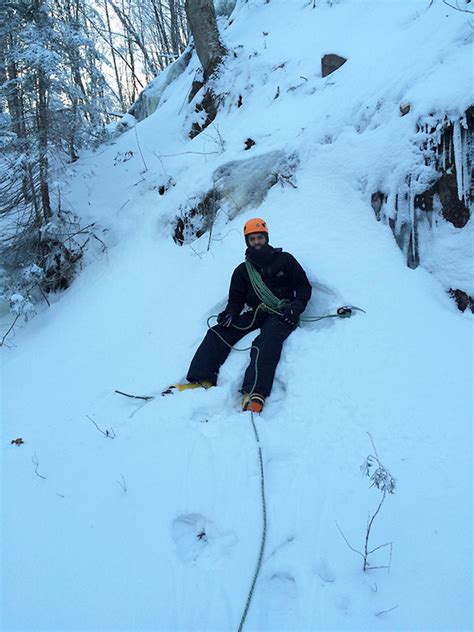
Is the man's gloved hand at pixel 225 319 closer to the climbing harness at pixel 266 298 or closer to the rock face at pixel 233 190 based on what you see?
the climbing harness at pixel 266 298

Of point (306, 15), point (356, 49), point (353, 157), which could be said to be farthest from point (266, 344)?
point (306, 15)

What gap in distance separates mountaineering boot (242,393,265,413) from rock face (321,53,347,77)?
5950mm

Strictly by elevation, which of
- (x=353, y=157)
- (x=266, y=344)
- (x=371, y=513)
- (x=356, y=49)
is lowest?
(x=371, y=513)

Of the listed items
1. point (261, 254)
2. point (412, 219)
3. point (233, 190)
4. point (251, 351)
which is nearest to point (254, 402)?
point (251, 351)

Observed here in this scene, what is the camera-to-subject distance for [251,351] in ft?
12.1

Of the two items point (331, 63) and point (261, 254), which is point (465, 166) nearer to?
point (261, 254)

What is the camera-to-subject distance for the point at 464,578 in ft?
6.52

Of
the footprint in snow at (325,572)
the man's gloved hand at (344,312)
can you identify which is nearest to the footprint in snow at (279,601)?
the footprint in snow at (325,572)

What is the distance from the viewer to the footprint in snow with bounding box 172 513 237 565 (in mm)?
2281

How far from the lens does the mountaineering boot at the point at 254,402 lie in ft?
10.5

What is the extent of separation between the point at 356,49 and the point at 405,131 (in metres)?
3.22

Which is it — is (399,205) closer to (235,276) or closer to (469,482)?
(235,276)

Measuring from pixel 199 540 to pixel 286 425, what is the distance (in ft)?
3.39

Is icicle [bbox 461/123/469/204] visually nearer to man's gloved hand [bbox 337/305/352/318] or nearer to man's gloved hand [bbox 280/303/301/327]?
man's gloved hand [bbox 337/305/352/318]
